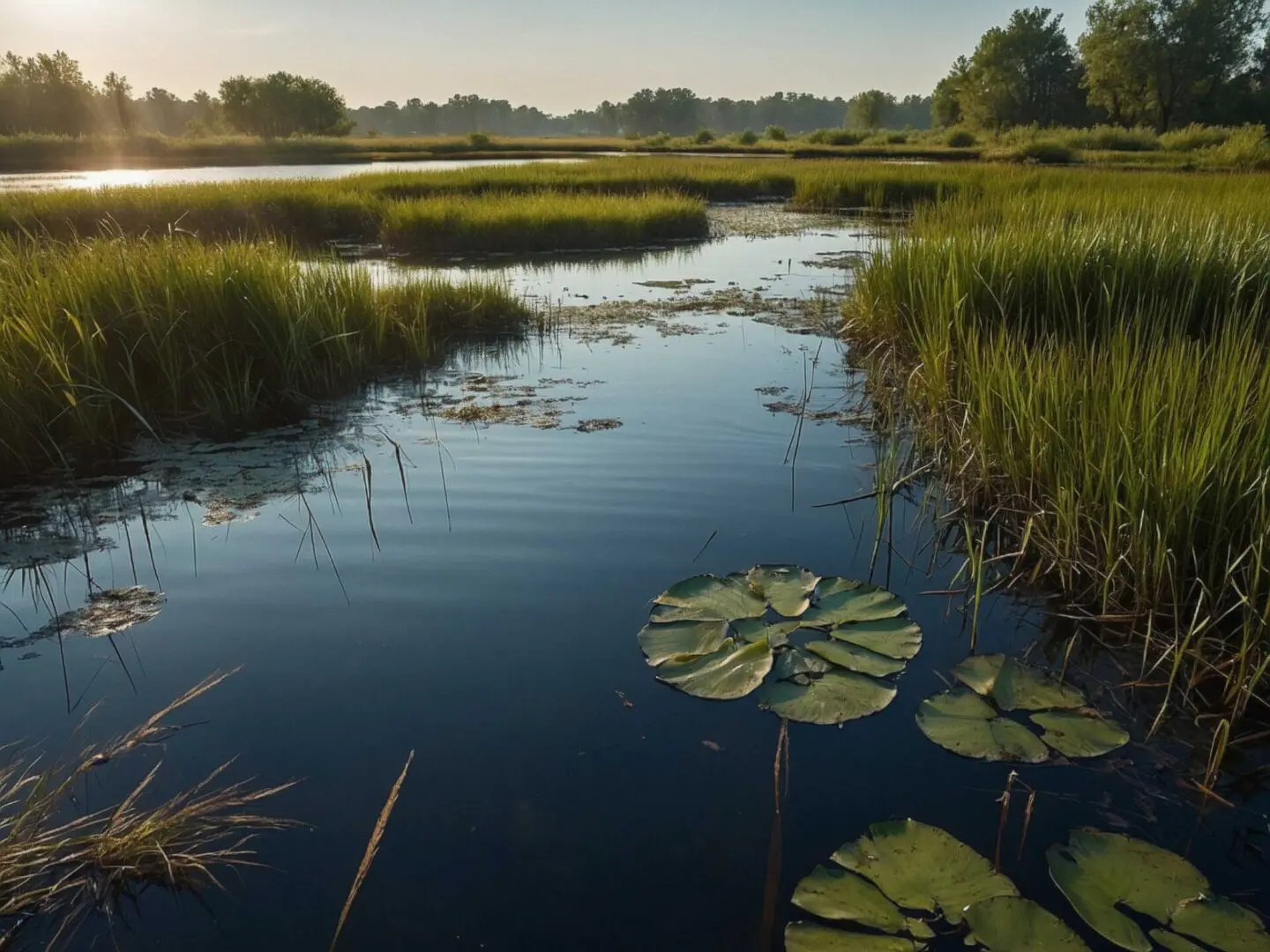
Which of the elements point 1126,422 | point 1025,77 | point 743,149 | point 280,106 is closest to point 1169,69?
point 1025,77

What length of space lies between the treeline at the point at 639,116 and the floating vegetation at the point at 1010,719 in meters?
137

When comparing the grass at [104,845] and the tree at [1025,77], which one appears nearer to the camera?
the grass at [104,845]

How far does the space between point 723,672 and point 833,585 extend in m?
0.70

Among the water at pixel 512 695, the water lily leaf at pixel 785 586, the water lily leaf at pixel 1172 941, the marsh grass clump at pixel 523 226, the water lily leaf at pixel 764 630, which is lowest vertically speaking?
the water at pixel 512 695

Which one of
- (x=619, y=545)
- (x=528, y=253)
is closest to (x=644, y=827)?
(x=619, y=545)

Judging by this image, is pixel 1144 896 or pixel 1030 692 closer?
pixel 1144 896

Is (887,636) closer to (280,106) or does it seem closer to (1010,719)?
(1010,719)

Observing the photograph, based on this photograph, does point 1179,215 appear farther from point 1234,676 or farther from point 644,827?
point 644,827

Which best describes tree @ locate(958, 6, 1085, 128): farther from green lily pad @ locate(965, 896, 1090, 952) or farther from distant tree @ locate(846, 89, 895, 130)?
green lily pad @ locate(965, 896, 1090, 952)

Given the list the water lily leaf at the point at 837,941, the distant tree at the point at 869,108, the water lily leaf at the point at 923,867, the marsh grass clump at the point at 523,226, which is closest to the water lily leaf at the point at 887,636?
the water lily leaf at the point at 923,867

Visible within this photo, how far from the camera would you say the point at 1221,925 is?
1.58 metres

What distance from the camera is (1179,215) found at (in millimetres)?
6391

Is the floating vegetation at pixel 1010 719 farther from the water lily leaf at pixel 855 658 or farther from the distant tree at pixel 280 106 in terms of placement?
the distant tree at pixel 280 106

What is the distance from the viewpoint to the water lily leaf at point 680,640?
261 cm
